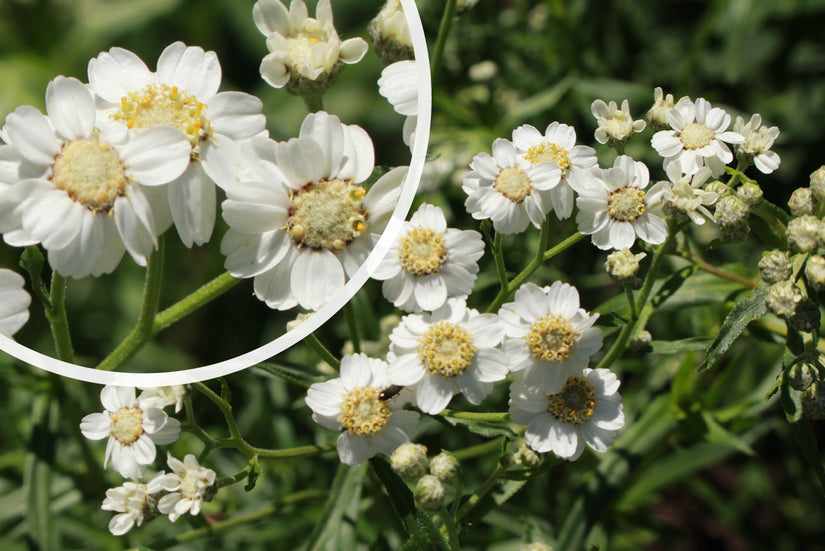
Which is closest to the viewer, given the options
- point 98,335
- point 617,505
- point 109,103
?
point 109,103

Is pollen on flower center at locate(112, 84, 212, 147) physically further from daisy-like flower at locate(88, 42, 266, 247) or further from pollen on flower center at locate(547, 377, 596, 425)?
pollen on flower center at locate(547, 377, 596, 425)

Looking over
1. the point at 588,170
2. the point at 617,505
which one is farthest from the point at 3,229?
the point at 617,505

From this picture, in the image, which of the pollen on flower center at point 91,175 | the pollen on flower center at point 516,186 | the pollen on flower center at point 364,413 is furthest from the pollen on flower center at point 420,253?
the pollen on flower center at point 91,175

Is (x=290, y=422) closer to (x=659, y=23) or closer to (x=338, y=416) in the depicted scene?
(x=338, y=416)

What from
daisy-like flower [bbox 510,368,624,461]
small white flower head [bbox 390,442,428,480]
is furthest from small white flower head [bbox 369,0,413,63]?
small white flower head [bbox 390,442,428,480]

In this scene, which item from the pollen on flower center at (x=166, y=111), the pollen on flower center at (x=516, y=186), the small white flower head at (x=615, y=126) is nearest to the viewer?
the pollen on flower center at (x=166, y=111)

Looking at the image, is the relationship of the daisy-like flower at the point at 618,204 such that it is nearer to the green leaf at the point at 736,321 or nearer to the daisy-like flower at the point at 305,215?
the green leaf at the point at 736,321
